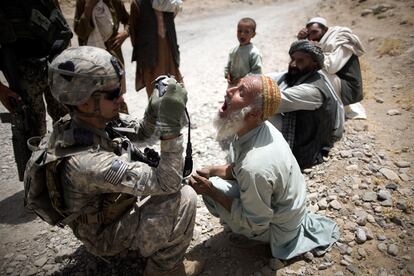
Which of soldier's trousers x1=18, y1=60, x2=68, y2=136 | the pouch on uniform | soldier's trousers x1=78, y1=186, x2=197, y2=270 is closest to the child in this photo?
soldier's trousers x1=18, y1=60, x2=68, y2=136

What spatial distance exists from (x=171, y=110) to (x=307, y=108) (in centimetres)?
251

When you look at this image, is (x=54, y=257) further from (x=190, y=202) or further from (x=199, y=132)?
(x=199, y=132)

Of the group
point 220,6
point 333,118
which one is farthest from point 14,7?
point 220,6

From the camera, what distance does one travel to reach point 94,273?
299 centimetres

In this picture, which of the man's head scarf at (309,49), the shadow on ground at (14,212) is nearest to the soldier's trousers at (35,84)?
the shadow on ground at (14,212)

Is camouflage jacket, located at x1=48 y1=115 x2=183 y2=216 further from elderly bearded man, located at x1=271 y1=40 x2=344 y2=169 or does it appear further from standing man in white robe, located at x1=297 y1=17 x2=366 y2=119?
standing man in white robe, located at x1=297 y1=17 x2=366 y2=119

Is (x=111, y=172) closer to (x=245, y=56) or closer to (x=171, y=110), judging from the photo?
(x=171, y=110)

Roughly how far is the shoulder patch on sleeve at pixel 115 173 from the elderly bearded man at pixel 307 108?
2.56 meters

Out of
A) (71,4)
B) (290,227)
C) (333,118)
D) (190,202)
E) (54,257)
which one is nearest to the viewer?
(190,202)

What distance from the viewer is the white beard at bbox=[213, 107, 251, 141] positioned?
2682 millimetres

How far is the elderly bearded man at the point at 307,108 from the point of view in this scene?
4066mm

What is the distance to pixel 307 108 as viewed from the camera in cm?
411

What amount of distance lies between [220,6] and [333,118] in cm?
1431

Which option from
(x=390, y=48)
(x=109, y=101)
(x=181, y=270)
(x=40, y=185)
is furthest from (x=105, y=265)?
(x=390, y=48)
